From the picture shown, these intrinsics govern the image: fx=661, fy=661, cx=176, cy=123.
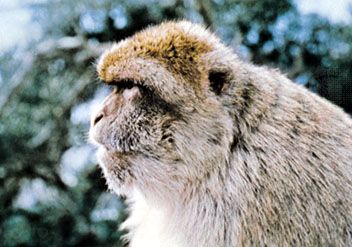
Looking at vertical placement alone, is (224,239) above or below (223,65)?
below

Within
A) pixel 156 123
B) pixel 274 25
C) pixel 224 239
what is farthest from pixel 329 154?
pixel 274 25

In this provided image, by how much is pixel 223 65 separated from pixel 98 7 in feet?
17.5

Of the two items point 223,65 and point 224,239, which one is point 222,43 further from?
point 224,239

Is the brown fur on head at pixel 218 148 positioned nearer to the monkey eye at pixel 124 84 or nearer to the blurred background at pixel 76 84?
the monkey eye at pixel 124 84

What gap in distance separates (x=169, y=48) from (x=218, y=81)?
9.0 inches

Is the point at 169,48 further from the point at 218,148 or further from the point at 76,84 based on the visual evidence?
the point at 76,84

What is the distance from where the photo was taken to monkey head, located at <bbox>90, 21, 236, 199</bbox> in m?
2.38

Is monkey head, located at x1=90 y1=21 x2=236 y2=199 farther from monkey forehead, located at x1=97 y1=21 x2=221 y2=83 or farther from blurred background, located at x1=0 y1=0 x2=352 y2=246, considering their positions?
blurred background, located at x1=0 y1=0 x2=352 y2=246

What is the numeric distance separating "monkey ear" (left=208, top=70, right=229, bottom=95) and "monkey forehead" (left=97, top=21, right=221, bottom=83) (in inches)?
2.3

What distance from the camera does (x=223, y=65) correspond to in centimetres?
247

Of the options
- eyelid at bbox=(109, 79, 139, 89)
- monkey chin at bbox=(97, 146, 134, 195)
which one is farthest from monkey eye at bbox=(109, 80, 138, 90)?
monkey chin at bbox=(97, 146, 134, 195)

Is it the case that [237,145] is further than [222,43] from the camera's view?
No

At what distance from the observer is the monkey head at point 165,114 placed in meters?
2.38

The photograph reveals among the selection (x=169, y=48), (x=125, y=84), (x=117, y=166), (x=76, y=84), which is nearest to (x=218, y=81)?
(x=169, y=48)
